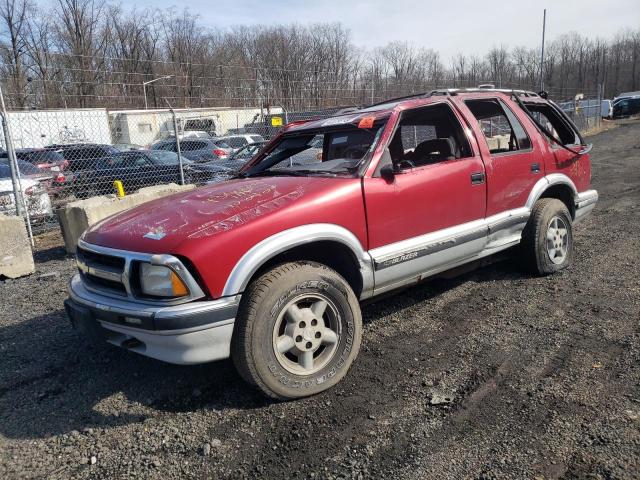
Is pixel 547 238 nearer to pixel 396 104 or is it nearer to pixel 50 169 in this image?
pixel 396 104

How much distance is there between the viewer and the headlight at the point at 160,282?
2670 mm

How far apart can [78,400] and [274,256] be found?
1.61 meters

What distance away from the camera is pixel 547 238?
4.75 m

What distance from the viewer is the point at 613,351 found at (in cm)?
334

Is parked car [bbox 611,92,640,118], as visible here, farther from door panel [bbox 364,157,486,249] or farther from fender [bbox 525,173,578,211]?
door panel [bbox 364,157,486,249]

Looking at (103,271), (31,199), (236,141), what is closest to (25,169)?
(31,199)

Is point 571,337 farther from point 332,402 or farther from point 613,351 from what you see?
point 332,402

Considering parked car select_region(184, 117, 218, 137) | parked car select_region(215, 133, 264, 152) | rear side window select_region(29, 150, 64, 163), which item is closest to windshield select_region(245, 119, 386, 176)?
rear side window select_region(29, 150, 64, 163)

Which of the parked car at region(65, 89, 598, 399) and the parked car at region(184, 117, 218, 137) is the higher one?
the parked car at region(184, 117, 218, 137)

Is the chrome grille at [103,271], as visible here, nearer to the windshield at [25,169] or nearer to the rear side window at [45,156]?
the windshield at [25,169]

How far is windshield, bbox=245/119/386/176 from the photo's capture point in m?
3.64

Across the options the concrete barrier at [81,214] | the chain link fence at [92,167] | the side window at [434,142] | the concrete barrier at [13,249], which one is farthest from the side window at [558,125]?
the concrete barrier at [13,249]

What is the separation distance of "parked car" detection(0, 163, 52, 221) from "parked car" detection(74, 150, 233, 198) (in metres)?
0.98

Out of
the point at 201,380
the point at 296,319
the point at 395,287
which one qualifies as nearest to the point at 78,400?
the point at 201,380
